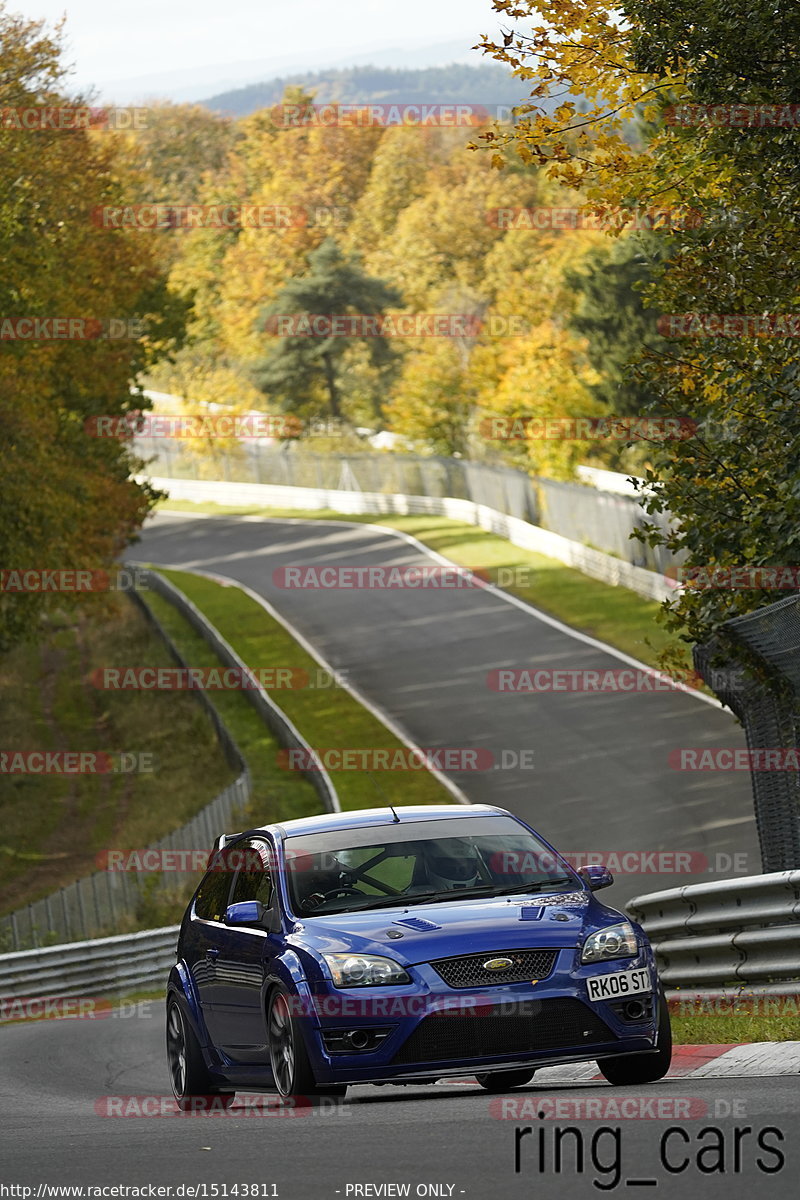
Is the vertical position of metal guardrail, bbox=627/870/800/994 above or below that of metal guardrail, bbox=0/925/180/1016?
above

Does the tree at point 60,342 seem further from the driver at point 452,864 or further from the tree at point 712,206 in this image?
the driver at point 452,864

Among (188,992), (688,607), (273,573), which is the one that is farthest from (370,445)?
(188,992)

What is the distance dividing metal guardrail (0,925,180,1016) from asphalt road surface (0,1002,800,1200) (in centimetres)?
1168

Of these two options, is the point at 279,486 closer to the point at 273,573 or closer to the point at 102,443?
the point at 273,573

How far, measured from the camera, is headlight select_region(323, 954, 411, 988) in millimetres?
8641

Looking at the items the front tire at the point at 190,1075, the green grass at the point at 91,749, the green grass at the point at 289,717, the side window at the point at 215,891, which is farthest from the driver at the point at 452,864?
the green grass at the point at 91,749

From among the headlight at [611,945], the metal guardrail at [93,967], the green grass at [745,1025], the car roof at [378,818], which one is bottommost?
the metal guardrail at [93,967]

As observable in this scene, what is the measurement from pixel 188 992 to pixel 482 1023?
2.72 metres

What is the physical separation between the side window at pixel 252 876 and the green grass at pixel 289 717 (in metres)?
10.6

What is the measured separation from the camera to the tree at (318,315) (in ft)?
286

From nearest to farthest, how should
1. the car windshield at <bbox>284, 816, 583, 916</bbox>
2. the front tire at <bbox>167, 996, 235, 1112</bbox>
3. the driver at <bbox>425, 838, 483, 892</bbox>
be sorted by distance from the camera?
the car windshield at <bbox>284, 816, 583, 916</bbox>, the driver at <bbox>425, 838, 483, 892</bbox>, the front tire at <bbox>167, 996, 235, 1112</bbox>

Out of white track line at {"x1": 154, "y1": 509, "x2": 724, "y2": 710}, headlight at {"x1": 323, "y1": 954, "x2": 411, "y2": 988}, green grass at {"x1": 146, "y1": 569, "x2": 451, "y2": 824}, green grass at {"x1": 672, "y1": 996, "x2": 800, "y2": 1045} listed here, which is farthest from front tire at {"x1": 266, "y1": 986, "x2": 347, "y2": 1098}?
white track line at {"x1": 154, "y1": 509, "x2": 724, "y2": 710}

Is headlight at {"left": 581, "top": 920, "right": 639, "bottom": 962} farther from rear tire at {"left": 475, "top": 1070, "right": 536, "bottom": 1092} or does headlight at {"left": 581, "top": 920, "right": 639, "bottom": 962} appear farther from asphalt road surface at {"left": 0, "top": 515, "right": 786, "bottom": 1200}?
rear tire at {"left": 475, "top": 1070, "right": 536, "bottom": 1092}

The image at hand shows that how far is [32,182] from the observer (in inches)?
1570
